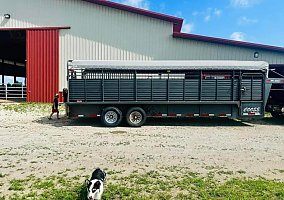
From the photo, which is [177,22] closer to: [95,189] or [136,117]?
[136,117]

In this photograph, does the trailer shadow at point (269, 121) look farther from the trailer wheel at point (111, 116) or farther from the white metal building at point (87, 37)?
the trailer wheel at point (111, 116)

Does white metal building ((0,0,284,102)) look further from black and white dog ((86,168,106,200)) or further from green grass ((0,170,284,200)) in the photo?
black and white dog ((86,168,106,200))

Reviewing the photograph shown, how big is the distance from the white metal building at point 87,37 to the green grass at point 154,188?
14.5 meters

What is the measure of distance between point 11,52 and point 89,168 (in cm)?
3222

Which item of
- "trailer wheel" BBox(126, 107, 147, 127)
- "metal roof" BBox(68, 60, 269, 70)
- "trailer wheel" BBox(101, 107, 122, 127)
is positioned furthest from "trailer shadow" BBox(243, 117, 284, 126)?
"trailer wheel" BBox(101, 107, 122, 127)

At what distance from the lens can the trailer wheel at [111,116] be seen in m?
10.9

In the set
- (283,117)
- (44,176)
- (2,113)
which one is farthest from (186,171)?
(2,113)

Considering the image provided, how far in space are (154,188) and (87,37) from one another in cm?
1627

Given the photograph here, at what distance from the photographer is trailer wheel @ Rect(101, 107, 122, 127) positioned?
10945 mm

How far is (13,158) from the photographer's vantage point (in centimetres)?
593

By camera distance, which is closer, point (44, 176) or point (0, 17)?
point (44, 176)

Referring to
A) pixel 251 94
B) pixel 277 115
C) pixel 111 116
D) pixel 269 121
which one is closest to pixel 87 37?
pixel 111 116

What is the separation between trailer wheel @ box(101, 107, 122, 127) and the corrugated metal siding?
9.30 metres

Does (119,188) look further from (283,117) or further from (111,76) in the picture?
(283,117)
